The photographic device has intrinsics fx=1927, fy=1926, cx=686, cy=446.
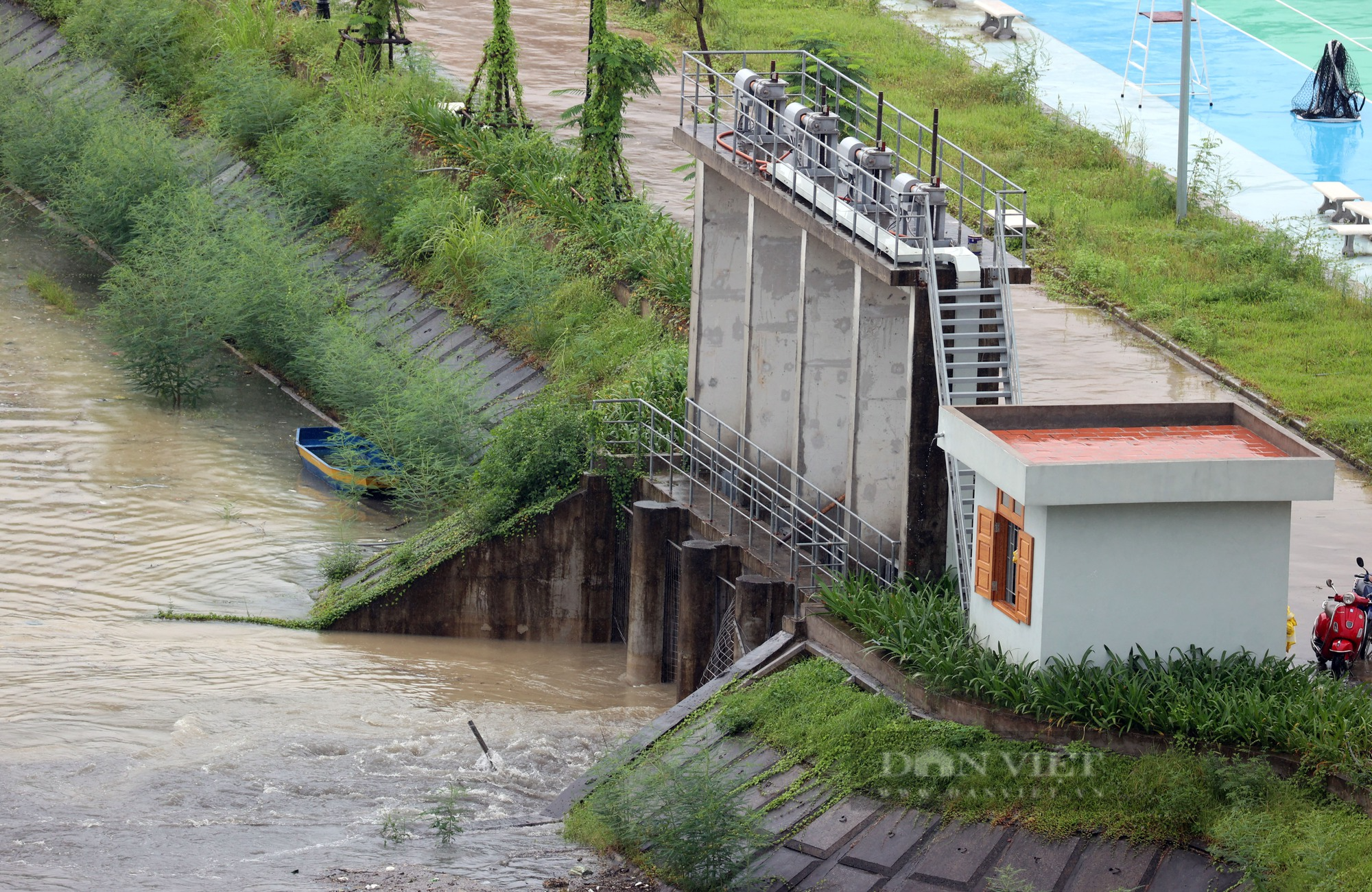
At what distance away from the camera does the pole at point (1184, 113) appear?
3319 centimetres

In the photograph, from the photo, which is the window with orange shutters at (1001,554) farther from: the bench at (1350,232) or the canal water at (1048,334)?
the bench at (1350,232)

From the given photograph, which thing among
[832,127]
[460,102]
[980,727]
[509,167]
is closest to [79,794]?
[980,727]

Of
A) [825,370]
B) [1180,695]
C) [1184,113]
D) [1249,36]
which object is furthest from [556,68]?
[1180,695]

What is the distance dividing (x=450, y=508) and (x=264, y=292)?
8.27m

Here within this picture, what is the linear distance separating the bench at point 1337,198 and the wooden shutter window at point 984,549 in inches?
863

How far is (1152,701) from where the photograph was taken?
1500cm

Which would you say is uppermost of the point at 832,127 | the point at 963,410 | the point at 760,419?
the point at 832,127

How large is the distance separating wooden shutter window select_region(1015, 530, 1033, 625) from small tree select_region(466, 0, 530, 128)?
22835 mm

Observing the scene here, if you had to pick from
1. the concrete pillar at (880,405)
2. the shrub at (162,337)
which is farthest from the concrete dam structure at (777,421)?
the shrub at (162,337)

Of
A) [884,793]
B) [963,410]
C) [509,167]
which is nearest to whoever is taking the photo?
[884,793]

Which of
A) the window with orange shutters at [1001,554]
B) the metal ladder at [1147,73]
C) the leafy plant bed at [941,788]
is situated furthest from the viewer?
the metal ladder at [1147,73]

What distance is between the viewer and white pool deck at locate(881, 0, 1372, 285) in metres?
36.8

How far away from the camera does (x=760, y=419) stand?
22500mm

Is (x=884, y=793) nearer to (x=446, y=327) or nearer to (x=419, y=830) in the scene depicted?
(x=419, y=830)
